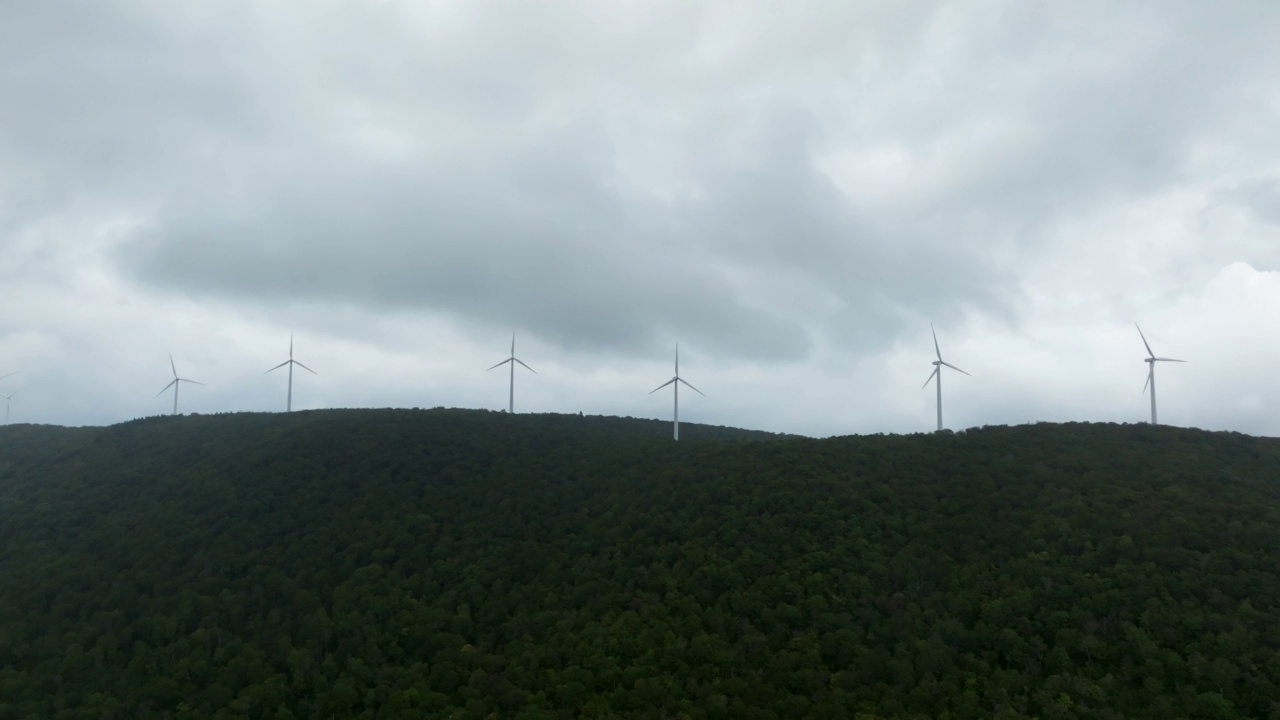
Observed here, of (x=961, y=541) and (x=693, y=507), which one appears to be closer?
(x=961, y=541)

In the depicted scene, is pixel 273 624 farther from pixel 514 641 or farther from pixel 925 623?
pixel 925 623

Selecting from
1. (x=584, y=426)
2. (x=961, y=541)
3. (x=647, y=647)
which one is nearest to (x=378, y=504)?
(x=647, y=647)

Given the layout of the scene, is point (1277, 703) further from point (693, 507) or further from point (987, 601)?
point (693, 507)

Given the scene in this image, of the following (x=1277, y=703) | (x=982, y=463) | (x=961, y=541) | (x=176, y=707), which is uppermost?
(x=982, y=463)

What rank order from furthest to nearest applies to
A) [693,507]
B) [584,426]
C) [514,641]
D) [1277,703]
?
1. [584,426]
2. [693,507]
3. [514,641]
4. [1277,703]

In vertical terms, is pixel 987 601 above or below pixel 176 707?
above

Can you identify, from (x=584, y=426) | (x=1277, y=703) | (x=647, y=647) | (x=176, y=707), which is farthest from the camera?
(x=584, y=426)
